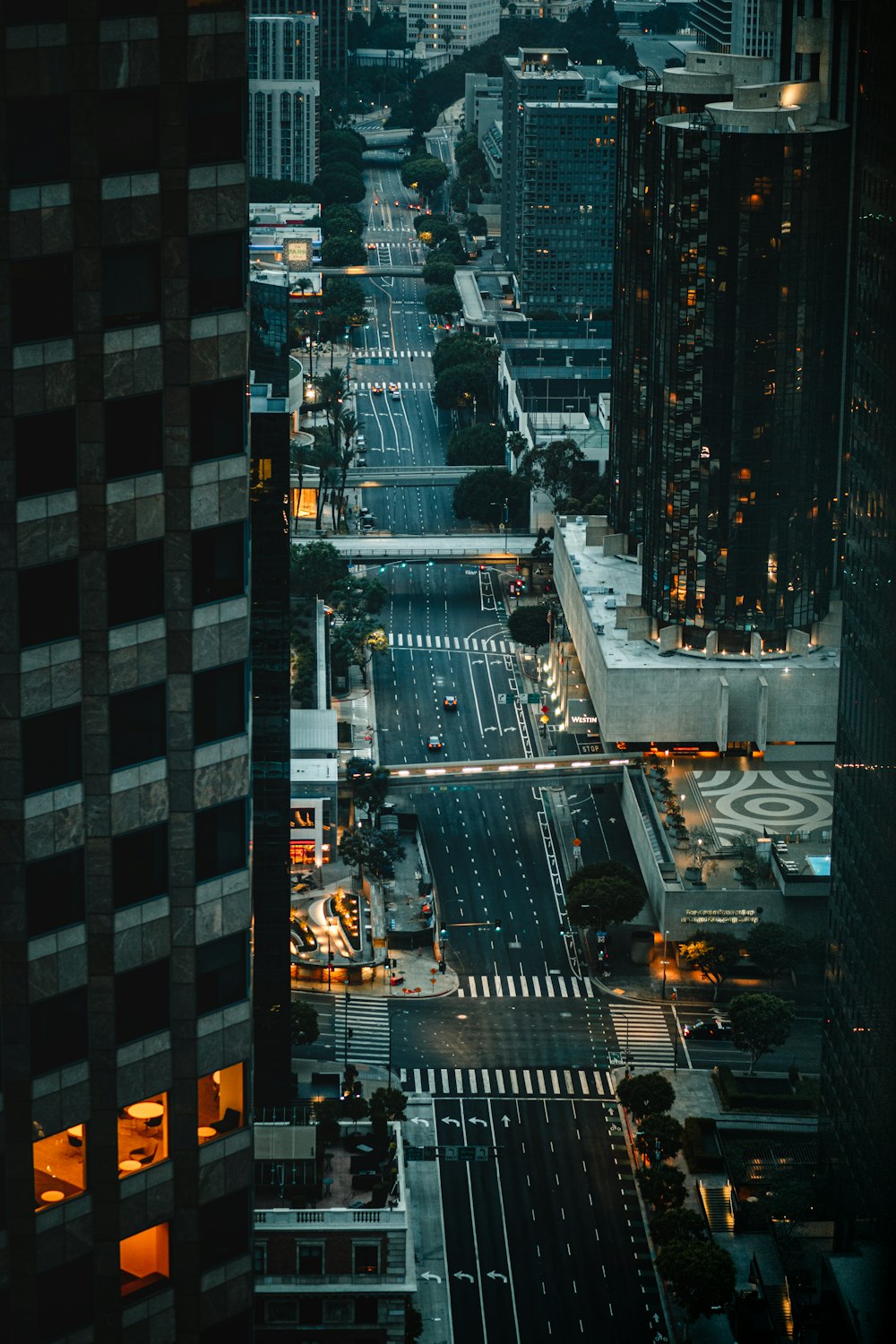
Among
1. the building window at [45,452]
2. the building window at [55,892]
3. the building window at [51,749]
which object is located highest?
the building window at [45,452]

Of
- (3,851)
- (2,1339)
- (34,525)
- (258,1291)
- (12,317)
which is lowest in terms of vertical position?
(258,1291)

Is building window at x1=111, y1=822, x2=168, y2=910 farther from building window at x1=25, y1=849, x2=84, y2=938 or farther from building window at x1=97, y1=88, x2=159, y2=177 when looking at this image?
building window at x1=97, y1=88, x2=159, y2=177

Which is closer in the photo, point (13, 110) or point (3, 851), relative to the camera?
point (13, 110)

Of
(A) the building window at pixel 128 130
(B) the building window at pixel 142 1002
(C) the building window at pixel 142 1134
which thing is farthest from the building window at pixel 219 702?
(A) the building window at pixel 128 130

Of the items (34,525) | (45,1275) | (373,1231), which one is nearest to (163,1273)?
(45,1275)

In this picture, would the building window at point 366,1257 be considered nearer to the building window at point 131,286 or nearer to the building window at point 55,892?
the building window at point 55,892

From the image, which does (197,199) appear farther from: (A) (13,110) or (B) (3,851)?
(B) (3,851)
